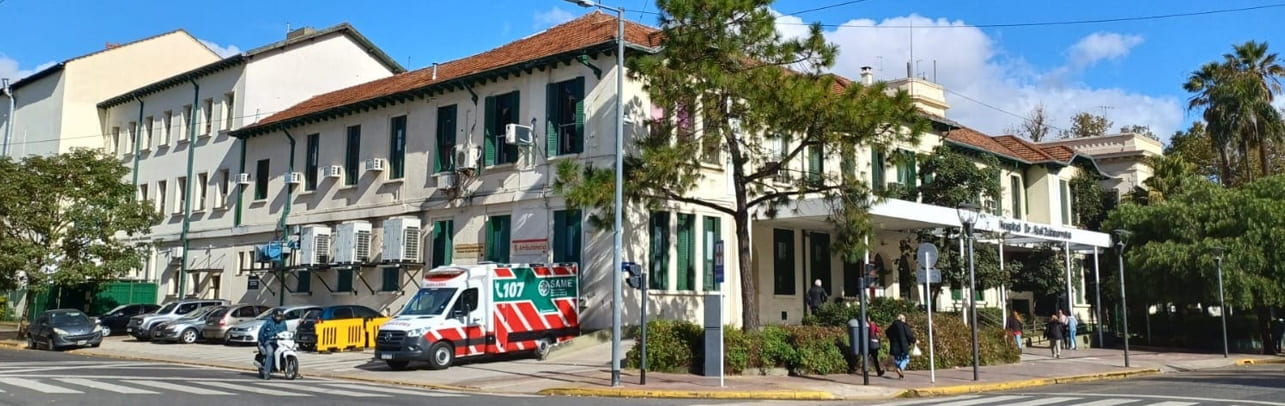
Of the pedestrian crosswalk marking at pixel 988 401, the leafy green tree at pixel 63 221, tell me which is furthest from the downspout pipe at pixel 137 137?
the pedestrian crosswalk marking at pixel 988 401

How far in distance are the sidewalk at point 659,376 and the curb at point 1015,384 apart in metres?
0.03

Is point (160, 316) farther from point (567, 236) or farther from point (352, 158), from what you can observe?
point (567, 236)

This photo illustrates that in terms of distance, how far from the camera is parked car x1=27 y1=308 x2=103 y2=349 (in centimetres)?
2744

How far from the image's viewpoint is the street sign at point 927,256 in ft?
60.6

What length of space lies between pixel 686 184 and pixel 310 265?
51.4 ft

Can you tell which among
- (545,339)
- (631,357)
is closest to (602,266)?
(545,339)

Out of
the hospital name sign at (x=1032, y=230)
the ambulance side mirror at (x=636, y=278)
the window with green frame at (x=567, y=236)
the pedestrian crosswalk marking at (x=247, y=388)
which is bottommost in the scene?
the pedestrian crosswalk marking at (x=247, y=388)

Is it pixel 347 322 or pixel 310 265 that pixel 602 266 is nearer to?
pixel 347 322

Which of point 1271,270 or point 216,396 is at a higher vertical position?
point 1271,270

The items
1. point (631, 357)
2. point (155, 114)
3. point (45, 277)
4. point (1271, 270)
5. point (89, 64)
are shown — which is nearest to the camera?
point (631, 357)

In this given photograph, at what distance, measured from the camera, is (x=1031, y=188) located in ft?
128

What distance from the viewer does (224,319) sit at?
28906 millimetres

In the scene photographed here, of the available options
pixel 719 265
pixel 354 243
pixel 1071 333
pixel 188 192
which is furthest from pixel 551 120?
pixel 188 192

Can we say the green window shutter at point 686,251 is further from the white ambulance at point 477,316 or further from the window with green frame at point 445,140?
the window with green frame at point 445,140
